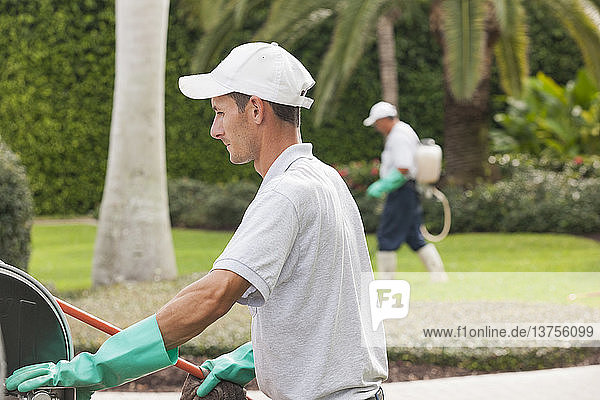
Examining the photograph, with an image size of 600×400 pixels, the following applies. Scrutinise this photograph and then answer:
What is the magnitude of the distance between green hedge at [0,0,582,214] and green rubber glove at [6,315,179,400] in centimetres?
1406

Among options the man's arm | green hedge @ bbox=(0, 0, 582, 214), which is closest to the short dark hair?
the man's arm

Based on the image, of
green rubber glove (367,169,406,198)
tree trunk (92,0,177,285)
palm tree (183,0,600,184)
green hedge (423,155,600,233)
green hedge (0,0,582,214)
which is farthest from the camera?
green hedge (0,0,582,214)

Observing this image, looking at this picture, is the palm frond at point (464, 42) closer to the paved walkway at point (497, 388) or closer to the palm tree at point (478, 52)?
the palm tree at point (478, 52)

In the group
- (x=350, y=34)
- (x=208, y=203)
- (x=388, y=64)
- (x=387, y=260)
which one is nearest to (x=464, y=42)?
(x=350, y=34)

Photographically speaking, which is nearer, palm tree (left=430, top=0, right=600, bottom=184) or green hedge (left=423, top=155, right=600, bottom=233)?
palm tree (left=430, top=0, right=600, bottom=184)

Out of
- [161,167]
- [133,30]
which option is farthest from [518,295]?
[133,30]

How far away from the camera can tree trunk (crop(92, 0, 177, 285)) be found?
8.46 m

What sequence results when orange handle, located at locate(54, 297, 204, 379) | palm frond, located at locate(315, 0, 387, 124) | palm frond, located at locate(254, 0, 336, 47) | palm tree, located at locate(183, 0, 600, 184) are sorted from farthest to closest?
1. palm frond, located at locate(254, 0, 336, 47)
2. palm frond, located at locate(315, 0, 387, 124)
3. palm tree, located at locate(183, 0, 600, 184)
4. orange handle, located at locate(54, 297, 204, 379)

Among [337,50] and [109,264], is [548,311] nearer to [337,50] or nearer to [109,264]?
[109,264]

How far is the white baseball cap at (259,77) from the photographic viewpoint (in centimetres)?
225

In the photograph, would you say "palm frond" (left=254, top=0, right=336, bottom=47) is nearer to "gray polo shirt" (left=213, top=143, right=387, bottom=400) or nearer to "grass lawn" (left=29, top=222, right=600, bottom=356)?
"grass lawn" (left=29, top=222, right=600, bottom=356)

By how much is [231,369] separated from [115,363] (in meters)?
0.52

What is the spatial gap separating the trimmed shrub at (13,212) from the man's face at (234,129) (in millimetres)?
5403

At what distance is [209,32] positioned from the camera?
46.0ft
